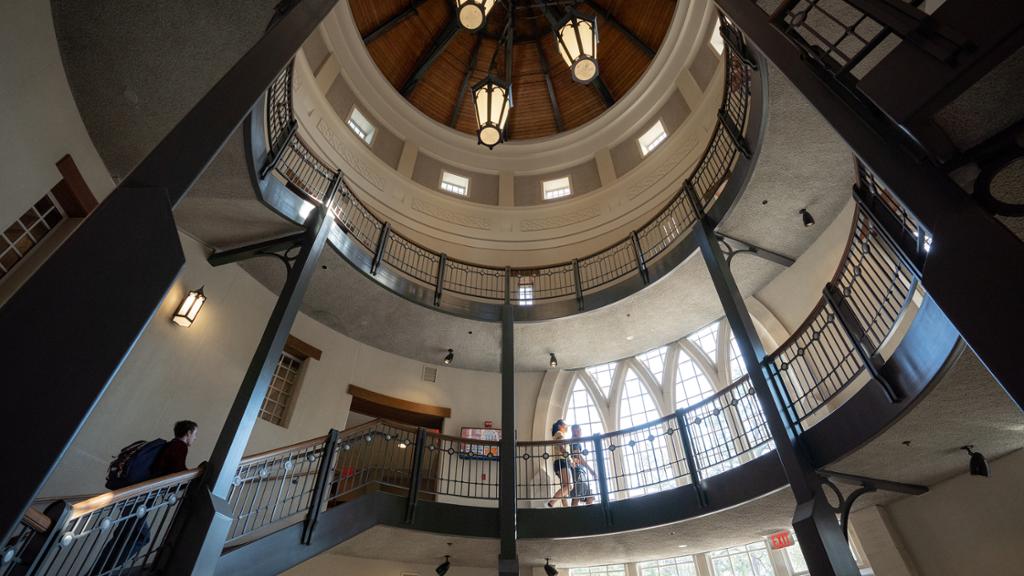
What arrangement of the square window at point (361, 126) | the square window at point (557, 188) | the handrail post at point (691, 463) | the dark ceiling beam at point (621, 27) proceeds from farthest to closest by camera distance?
the square window at point (557, 188), the dark ceiling beam at point (621, 27), the square window at point (361, 126), the handrail post at point (691, 463)

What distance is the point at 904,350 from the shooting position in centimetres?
434

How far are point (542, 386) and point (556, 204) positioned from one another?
17.4 ft

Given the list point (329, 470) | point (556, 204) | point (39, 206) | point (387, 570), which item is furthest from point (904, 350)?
point (556, 204)

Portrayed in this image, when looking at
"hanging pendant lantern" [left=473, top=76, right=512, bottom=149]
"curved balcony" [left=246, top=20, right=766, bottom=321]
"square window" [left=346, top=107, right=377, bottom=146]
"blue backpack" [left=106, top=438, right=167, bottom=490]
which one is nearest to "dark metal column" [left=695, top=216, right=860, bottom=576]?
"curved balcony" [left=246, top=20, right=766, bottom=321]

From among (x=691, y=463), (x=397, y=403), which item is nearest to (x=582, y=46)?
(x=691, y=463)

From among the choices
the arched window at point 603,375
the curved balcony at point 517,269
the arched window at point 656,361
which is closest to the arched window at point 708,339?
the arched window at point 656,361

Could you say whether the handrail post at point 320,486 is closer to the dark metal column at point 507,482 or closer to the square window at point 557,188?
the dark metal column at point 507,482

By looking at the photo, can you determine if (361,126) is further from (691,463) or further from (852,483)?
(852,483)

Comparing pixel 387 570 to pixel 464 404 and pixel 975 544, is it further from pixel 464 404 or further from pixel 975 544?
pixel 975 544

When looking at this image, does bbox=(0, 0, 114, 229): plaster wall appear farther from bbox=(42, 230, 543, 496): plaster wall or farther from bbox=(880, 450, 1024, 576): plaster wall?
bbox=(880, 450, 1024, 576): plaster wall

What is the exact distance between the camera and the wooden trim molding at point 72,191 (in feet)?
17.3

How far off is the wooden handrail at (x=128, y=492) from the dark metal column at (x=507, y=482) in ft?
13.1

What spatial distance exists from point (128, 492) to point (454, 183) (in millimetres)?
11364

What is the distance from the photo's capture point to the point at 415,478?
695 centimetres
